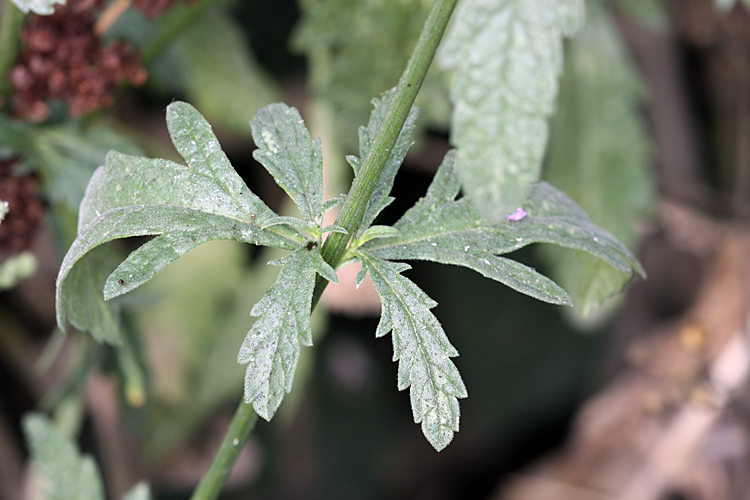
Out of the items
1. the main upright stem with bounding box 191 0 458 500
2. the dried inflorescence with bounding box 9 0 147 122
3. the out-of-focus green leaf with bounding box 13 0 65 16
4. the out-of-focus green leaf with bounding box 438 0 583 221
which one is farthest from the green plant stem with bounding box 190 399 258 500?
the dried inflorescence with bounding box 9 0 147 122

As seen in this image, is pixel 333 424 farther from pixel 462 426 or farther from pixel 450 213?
pixel 450 213

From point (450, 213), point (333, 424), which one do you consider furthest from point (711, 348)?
point (450, 213)

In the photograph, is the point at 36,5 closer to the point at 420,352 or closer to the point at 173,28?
the point at 173,28

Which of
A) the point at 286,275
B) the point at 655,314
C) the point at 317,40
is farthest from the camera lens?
the point at 655,314

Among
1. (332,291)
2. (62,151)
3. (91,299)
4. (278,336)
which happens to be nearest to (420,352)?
(278,336)

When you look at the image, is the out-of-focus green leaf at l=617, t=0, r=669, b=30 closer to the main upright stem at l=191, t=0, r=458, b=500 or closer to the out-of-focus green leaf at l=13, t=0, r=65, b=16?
the main upright stem at l=191, t=0, r=458, b=500

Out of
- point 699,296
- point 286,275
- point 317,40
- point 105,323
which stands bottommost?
point 699,296

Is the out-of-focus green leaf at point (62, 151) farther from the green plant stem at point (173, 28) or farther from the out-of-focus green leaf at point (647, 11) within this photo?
the out-of-focus green leaf at point (647, 11)
